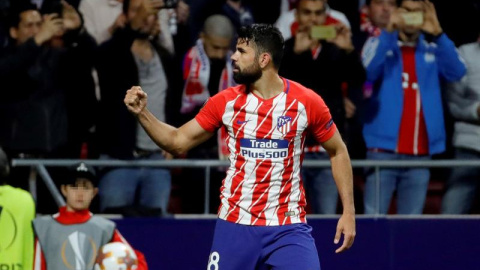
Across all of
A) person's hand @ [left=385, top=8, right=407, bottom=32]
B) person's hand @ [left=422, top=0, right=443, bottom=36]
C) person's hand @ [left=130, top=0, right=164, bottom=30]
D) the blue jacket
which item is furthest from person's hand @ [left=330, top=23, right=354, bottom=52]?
person's hand @ [left=130, top=0, right=164, bottom=30]

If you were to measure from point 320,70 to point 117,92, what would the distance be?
1.73m

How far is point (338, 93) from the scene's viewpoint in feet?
31.0

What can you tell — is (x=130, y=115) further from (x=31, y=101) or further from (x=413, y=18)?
(x=413, y=18)

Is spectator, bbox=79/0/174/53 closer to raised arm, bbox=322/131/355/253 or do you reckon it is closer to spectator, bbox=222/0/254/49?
spectator, bbox=222/0/254/49

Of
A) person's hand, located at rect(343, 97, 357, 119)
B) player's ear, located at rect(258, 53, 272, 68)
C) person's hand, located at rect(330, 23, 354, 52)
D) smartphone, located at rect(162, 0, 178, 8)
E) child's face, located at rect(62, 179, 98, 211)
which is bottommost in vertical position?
child's face, located at rect(62, 179, 98, 211)

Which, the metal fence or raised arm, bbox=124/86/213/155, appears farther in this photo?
the metal fence

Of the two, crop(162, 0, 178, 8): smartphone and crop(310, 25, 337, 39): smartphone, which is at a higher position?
crop(162, 0, 178, 8): smartphone

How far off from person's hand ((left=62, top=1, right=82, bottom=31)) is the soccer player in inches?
124

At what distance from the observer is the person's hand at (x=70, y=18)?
30.5ft

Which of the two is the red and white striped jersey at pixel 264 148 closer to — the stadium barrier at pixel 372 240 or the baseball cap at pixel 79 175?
the baseball cap at pixel 79 175

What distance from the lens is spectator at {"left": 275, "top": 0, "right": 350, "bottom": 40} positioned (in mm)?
9789

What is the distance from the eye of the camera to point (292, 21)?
9898mm

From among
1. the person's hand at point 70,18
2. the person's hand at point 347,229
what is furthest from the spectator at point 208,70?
the person's hand at point 347,229

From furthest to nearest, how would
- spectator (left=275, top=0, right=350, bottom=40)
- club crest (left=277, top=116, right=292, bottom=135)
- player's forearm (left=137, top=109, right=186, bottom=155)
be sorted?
spectator (left=275, top=0, right=350, bottom=40), club crest (left=277, top=116, right=292, bottom=135), player's forearm (left=137, top=109, right=186, bottom=155)
